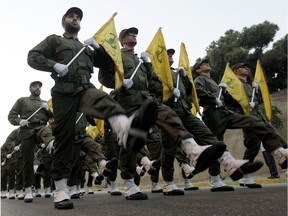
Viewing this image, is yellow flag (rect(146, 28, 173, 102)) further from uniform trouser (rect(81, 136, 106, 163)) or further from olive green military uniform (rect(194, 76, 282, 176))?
uniform trouser (rect(81, 136, 106, 163))

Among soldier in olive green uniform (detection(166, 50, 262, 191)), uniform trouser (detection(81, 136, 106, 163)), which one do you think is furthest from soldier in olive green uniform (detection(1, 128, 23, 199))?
soldier in olive green uniform (detection(166, 50, 262, 191))

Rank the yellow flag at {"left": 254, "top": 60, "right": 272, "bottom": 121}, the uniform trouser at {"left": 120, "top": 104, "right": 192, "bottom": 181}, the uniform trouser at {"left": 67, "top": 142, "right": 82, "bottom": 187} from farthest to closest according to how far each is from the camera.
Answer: the yellow flag at {"left": 254, "top": 60, "right": 272, "bottom": 121} < the uniform trouser at {"left": 67, "top": 142, "right": 82, "bottom": 187} < the uniform trouser at {"left": 120, "top": 104, "right": 192, "bottom": 181}

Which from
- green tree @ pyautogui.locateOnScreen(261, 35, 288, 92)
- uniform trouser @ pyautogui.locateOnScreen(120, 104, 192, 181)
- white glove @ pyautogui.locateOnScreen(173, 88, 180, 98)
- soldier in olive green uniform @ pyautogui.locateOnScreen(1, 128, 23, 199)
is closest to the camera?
uniform trouser @ pyautogui.locateOnScreen(120, 104, 192, 181)

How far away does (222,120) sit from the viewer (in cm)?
618

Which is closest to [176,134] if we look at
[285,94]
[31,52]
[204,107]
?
[31,52]

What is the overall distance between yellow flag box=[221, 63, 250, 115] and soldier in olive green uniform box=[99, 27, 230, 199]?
5.11 ft

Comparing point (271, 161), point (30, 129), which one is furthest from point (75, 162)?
point (271, 161)

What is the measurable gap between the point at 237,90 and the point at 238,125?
1.69 meters

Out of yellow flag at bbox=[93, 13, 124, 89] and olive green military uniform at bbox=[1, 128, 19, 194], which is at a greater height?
yellow flag at bbox=[93, 13, 124, 89]

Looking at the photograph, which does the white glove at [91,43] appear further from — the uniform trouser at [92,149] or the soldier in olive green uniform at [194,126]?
the uniform trouser at [92,149]

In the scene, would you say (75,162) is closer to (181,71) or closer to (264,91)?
(181,71)

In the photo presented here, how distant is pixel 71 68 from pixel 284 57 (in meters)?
22.2

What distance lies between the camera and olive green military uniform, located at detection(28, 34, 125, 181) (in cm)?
450

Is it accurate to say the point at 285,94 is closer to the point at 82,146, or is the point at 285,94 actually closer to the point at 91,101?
the point at 82,146
